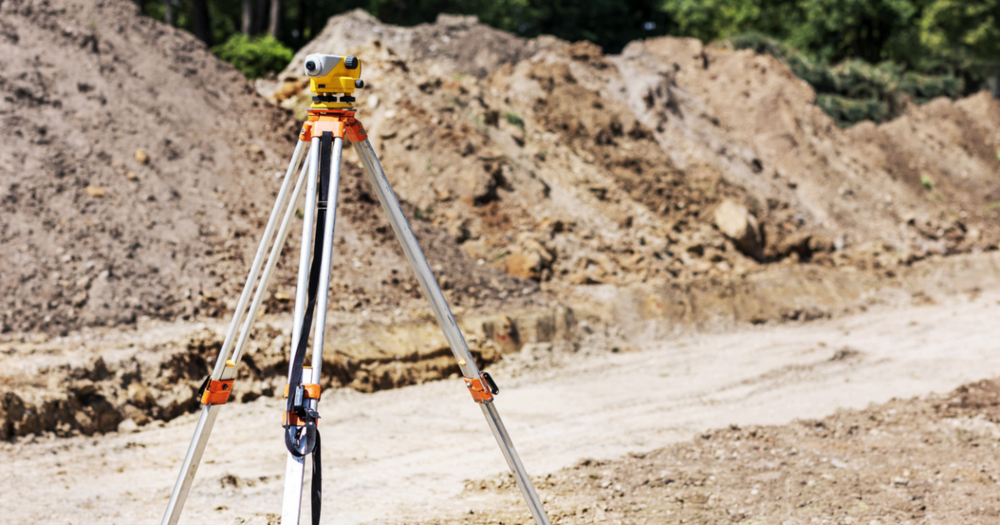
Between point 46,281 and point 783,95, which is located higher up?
point 783,95

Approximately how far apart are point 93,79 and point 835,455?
9.67 m

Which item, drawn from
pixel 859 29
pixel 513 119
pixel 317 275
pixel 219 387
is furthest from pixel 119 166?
pixel 859 29

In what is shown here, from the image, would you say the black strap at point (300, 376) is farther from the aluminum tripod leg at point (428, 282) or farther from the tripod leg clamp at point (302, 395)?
the aluminum tripod leg at point (428, 282)

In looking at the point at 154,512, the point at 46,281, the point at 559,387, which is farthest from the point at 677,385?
the point at 46,281

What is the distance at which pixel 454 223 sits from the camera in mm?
10617

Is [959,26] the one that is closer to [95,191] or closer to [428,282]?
[95,191]

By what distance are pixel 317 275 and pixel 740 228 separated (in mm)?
10702

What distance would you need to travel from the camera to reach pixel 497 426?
2.83 m

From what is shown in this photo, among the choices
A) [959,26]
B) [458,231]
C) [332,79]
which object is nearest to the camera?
[332,79]

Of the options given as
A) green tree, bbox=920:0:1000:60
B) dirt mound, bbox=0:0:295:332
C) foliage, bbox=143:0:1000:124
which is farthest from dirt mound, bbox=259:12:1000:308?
green tree, bbox=920:0:1000:60

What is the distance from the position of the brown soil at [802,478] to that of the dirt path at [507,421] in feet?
1.64

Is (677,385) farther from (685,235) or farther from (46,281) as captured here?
(46,281)

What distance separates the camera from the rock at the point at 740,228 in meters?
12.1

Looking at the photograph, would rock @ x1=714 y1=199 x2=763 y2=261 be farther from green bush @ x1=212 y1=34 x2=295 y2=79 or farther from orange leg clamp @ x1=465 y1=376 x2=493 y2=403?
orange leg clamp @ x1=465 y1=376 x2=493 y2=403
